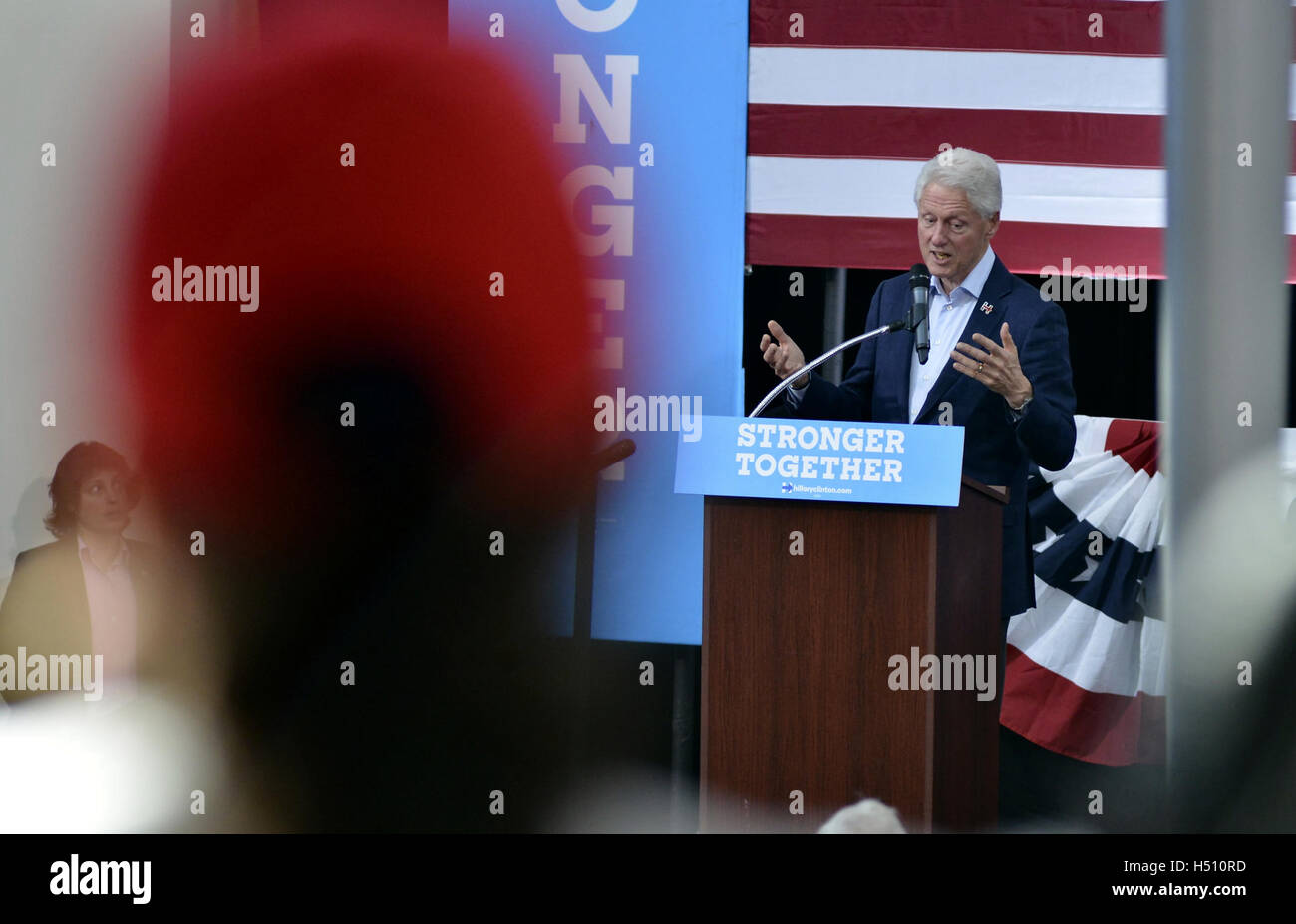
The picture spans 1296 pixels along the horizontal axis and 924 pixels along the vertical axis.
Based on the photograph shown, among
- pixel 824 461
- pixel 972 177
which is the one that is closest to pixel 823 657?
pixel 824 461

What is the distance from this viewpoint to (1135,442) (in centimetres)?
474

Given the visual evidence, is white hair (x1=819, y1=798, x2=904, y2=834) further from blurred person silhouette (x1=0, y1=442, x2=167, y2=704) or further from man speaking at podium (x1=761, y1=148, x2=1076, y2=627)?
blurred person silhouette (x1=0, y1=442, x2=167, y2=704)

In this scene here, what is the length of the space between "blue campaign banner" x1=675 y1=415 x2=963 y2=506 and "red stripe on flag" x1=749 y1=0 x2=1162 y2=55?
194 centimetres

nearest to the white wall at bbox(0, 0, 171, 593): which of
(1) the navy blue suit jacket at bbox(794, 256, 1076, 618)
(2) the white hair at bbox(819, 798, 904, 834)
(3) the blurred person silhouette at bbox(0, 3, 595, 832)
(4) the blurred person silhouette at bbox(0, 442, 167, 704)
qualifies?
(3) the blurred person silhouette at bbox(0, 3, 595, 832)

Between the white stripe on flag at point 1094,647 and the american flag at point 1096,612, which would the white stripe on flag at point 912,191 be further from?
the white stripe on flag at point 1094,647

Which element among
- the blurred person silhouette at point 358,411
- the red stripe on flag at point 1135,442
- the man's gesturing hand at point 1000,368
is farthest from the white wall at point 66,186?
the red stripe on flag at point 1135,442

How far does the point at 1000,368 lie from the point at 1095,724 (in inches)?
76.1

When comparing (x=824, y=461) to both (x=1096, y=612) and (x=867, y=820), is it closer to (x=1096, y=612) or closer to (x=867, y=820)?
(x=867, y=820)

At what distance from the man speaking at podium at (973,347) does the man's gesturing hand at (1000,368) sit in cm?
15

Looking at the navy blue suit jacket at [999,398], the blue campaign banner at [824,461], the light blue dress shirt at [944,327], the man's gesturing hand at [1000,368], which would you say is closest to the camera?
the blue campaign banner at [824,461]

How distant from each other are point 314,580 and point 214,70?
167 centimetres

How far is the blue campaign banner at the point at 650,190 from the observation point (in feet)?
14.5

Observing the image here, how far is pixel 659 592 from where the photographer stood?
4.47m

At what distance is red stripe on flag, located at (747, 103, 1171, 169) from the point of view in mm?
4426
